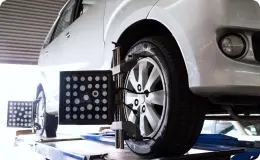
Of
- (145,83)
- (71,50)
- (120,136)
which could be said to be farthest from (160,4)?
(71,50)

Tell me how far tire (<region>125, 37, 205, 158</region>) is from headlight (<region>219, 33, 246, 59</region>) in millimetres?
214

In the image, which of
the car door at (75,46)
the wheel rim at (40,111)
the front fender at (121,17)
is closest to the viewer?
the front fender at (121,17)

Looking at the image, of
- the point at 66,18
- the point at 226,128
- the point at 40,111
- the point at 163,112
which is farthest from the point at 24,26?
the point at 163,112

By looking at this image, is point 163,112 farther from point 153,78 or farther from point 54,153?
point 54,153

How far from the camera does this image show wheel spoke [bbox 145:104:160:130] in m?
1.50

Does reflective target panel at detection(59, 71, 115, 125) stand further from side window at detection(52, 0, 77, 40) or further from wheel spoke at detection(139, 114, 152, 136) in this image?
side window at detection(52, 0, 77, 40)

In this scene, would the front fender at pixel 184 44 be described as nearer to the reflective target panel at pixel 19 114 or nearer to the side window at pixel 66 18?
the side window at pixel 66 18

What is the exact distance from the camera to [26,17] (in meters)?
5.62

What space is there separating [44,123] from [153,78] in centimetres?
221

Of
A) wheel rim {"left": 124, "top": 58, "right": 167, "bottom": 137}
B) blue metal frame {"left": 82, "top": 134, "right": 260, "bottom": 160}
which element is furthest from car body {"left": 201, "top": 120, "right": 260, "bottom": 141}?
wheel rim {"left": 124, "top": 58, "right": 167, "bottom": 137}

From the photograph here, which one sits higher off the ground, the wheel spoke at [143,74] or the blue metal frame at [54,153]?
the wheel spoke at [143,74]


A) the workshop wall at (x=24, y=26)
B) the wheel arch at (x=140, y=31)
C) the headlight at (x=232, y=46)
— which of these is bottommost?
the headlight at (x=232, y=46)

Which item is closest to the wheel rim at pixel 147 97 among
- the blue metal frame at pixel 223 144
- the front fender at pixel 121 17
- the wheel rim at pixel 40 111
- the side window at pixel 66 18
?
the front fender at pixel 121 17

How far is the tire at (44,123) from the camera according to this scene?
3402mm
